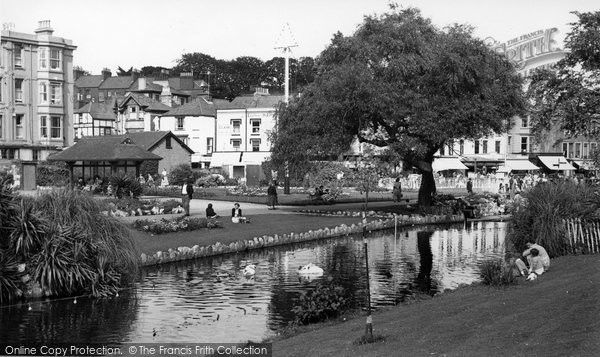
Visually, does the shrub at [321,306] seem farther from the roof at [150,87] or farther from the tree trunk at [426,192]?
the roof at [150,87]

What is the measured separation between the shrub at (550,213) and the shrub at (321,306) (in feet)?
35.0

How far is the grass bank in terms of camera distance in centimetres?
1383

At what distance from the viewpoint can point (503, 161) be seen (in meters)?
105

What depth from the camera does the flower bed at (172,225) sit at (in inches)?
1427

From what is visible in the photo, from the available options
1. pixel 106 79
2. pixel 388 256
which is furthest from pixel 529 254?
pixel 106 79

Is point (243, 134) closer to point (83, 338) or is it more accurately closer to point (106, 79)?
point (106, 79)

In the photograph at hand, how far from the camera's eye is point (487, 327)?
15648 millimetres

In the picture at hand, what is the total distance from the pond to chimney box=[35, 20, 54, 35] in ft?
188

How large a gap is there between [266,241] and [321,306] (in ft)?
54.1

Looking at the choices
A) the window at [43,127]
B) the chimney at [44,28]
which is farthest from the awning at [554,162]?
the chimney at [44,28]

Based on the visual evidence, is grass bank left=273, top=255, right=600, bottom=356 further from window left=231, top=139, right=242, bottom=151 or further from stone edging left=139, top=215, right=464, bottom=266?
window left=231, top=139, right=242, bottom=151

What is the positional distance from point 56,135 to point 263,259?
58.1 m

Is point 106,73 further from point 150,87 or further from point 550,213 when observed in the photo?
point 550,213

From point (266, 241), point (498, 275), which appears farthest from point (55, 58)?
point (498, 275)
